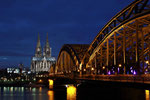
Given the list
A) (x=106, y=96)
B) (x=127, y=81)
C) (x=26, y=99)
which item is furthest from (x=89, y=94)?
(x=127, y=81)

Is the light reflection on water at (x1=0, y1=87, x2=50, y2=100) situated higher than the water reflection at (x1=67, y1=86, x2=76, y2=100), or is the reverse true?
the water reflection at (x1=67, y1=86, x2=76, y2=100)

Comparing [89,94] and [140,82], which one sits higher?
[140,82]

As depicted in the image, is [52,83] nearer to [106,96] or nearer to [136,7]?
[106,96]

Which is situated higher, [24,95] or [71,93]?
[71,93]

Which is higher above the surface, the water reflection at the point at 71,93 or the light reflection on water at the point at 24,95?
the water reflection at the point at 71,93

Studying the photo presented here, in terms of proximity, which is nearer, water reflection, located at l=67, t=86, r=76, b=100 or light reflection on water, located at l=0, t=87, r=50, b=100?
water reflection, located at l=67, t=86, r=76, b=100

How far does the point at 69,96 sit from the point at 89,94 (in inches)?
512

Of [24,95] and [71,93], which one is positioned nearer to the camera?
[71,93]

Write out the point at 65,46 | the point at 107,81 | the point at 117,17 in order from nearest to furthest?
the point at 107,81
the point at 117,17
the point at 65,46

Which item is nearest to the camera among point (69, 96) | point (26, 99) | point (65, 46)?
point (69, 96)

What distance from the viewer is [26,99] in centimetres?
9544

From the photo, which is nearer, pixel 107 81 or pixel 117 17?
pixel 107 81

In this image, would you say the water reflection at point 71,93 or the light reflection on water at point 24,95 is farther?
the light reflection on water at point 24,95

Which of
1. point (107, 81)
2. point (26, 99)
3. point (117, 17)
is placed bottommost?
point (26, 99)
